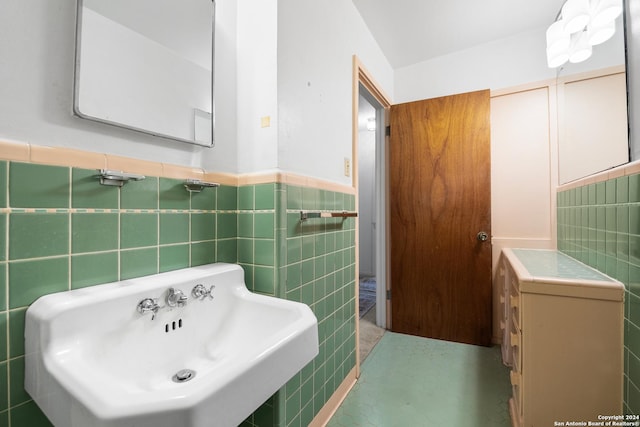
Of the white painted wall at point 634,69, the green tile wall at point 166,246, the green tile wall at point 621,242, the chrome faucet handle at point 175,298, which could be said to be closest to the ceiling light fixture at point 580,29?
the white painted wall at point 634,69

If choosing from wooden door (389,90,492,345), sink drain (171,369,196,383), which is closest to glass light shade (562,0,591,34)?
wooden door (389,90,492,345)

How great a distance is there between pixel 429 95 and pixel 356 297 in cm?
185

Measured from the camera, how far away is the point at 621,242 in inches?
38.7

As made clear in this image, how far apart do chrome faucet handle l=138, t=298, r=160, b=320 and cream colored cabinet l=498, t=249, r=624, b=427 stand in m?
1.33

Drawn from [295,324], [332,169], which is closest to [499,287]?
[332,169]

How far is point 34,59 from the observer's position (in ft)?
2.16

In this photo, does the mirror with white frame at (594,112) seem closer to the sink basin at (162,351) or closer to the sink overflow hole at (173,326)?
the sink basin at (162,351)

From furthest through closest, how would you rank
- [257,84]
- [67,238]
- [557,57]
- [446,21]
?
[446,21] < [557,57] < [257,84] < [67,238]

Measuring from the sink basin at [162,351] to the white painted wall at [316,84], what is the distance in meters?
0.60

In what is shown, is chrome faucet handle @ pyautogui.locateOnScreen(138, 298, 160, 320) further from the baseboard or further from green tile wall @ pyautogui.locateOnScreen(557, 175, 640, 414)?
green tile wall @ pyautogui.locateOnScreen(557, 175, 640, 414)

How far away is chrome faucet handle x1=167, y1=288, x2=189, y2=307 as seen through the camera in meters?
0.82

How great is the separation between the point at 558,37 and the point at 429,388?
225 centimetres

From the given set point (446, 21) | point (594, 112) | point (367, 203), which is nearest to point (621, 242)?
point (594, 112)

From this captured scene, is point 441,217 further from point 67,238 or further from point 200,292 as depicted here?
point 67,238
